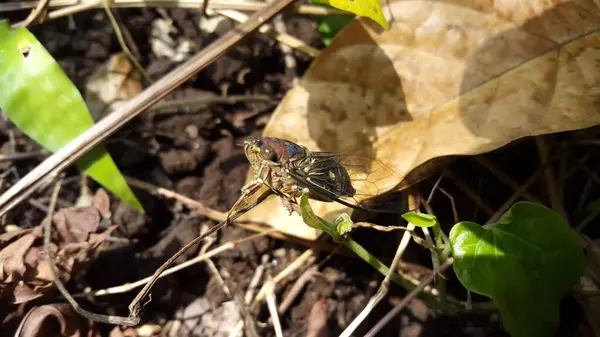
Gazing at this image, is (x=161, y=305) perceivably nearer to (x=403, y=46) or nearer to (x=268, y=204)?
(x=268, y=204)

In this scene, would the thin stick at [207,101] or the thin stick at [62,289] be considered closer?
the thin stick at [62,289]

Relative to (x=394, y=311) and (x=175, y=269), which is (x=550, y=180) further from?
(x=175, y=269)

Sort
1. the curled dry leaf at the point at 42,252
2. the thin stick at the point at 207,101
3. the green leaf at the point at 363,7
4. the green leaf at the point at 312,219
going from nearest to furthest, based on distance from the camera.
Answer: the green leaf at the point at 312,219
the green leaf at the point at 363,7
the curled dry leaf at the point at 42,252
the thin stick at the point at 207,101

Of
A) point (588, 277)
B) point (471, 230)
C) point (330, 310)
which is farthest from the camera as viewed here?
point (330, 310)

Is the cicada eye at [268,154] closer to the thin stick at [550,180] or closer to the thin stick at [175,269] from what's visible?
the thin stick at [175,269]

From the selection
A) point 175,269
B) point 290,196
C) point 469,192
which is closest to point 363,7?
point 290,196

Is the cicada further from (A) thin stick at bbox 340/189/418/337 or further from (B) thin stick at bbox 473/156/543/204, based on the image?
(B) thin stick at bbox 473/156/543/204

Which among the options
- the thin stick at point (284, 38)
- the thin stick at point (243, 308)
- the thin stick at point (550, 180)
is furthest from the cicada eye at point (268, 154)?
the thin stick at point (550, 180)

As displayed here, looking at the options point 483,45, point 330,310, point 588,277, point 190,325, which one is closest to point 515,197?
point 588,277
